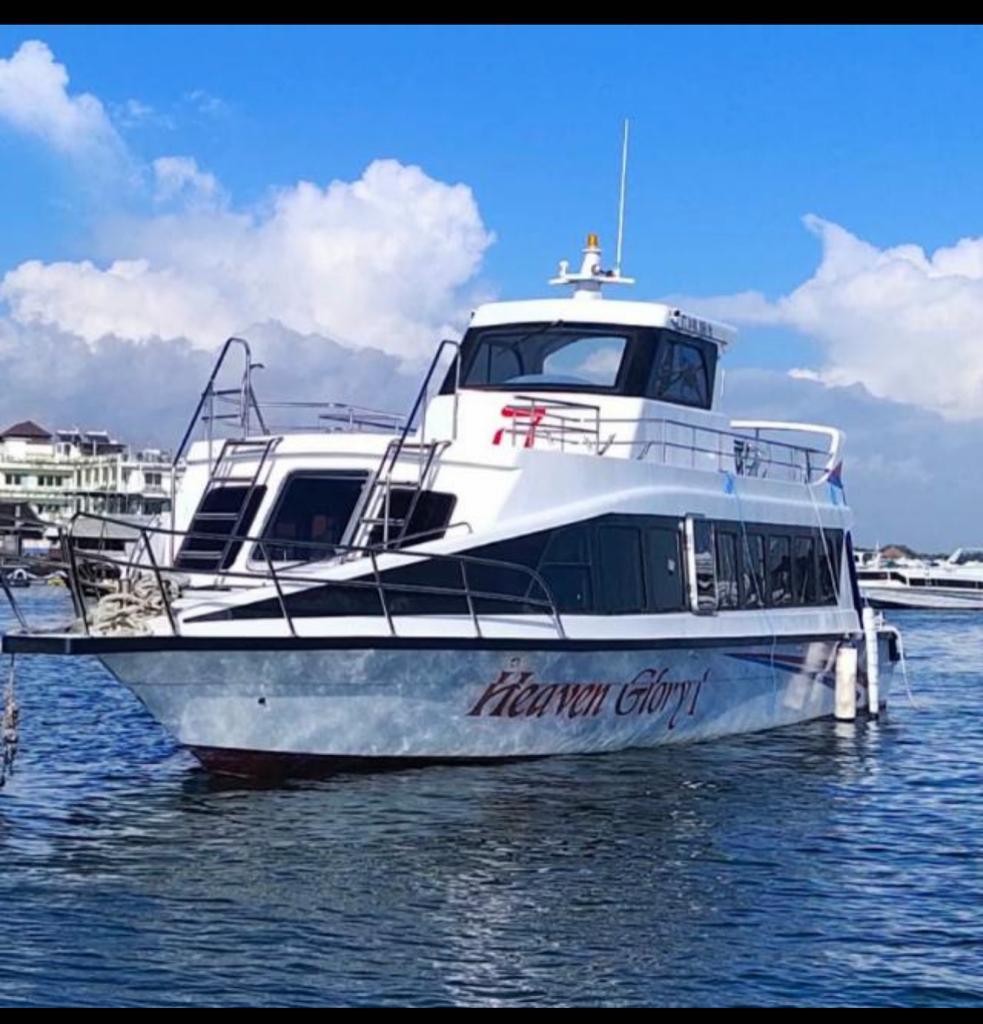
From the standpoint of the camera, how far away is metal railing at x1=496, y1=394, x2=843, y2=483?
1727cm

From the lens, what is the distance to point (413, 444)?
635 inches

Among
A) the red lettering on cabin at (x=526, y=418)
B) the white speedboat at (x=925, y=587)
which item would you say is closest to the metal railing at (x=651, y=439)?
the red lettering on cabin at (x=526, y=418)

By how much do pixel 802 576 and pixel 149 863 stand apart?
1120 centimetres

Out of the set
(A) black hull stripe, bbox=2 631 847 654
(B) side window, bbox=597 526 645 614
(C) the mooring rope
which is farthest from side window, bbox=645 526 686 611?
(C) the mooring rope

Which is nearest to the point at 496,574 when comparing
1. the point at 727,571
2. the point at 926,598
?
the point at 727,571

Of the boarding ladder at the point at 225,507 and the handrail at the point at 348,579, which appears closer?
the handrail at the point at 348,579

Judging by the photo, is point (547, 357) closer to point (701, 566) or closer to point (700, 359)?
point (700, 359)

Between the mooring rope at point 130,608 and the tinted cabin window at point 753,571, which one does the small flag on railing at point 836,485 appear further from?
the mooring rope at point 130,608

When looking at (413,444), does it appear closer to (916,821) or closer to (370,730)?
(370,730)

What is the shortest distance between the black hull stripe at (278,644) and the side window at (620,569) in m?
0.46

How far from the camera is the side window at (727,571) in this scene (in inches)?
720

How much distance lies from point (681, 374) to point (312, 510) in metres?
5.48

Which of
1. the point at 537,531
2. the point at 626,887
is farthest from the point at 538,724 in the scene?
the point at 626,887

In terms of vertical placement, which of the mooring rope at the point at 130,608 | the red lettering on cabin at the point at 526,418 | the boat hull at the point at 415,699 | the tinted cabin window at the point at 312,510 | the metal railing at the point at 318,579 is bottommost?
the boat hull at the point at 415,699
